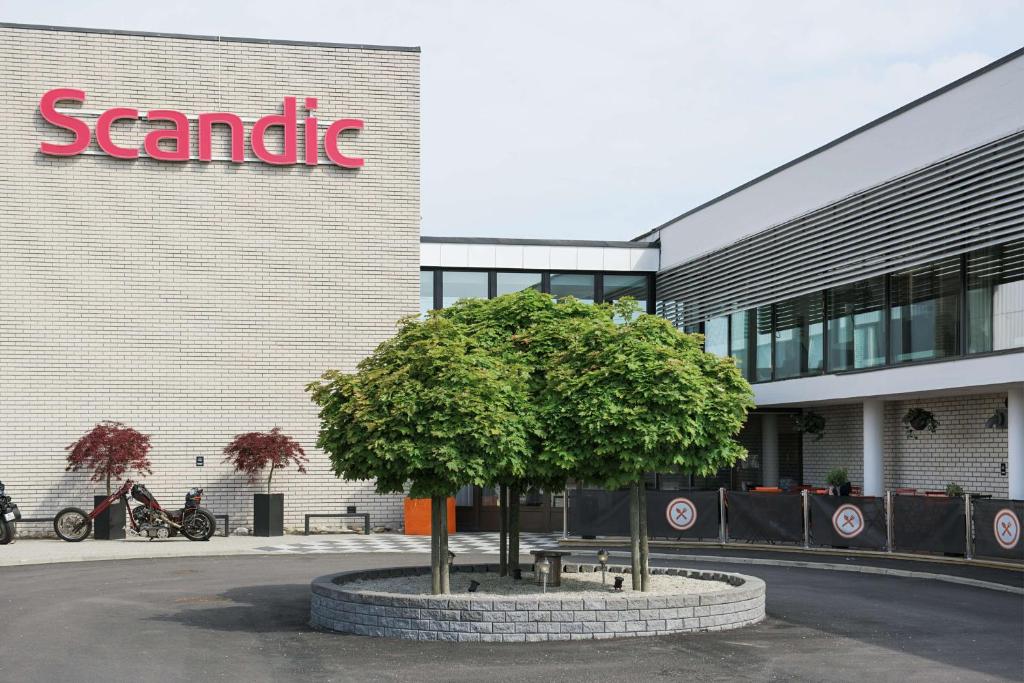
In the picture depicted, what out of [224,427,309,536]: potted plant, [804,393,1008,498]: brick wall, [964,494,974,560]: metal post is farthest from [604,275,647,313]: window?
[964,494,974,560]: metal post

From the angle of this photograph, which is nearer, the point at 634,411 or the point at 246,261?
the point at 634,411

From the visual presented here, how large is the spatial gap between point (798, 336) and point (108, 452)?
15.9m

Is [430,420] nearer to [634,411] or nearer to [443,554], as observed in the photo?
[443,554]

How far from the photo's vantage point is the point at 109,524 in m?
26.5

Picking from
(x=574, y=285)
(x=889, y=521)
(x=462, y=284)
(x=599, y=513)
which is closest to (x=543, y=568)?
(x=889, y=521)

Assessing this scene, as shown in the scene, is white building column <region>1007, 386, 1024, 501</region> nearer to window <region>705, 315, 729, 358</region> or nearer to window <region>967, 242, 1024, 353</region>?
window <region>967, 242, 1024, 353</region>

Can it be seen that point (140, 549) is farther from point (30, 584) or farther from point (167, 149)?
point (167, 149)

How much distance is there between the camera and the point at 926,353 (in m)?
23.9

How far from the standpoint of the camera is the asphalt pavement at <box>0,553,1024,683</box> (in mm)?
11047

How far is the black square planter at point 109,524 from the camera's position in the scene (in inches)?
1041

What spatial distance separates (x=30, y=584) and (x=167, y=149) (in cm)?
1261

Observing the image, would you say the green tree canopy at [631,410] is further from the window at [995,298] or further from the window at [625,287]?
the window at [625,287]

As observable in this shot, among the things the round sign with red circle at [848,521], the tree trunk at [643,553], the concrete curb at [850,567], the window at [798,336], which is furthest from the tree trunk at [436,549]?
the window at [798,336]

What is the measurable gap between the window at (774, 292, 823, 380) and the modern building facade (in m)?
0.07
